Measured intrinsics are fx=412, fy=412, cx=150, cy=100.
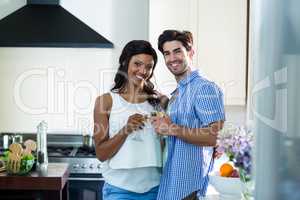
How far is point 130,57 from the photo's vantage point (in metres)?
1.61

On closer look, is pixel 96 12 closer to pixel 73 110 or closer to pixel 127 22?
pixel 127 22

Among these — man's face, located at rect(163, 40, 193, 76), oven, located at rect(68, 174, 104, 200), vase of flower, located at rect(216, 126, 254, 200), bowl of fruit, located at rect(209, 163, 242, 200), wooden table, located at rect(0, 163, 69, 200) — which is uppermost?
man's face, located at rect(163, 40, 193, 76)

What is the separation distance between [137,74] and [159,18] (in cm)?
124

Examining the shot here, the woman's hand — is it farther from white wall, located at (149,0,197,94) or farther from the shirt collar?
white wall, located at (149,0,197,94)

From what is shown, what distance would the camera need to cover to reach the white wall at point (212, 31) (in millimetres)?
2756

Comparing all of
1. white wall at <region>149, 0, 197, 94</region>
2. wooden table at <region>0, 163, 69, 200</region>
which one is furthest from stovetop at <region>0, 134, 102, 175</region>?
white wall at <region>149, 0, 197, 94</region>

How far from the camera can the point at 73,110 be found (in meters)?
3.27

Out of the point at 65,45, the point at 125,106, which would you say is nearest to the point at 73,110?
the point at 65,45

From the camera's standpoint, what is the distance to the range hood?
120 inches

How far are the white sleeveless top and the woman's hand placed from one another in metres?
0.03

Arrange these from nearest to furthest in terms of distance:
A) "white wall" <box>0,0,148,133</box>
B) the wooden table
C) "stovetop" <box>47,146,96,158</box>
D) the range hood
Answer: the wooden table → "stovetop" <box>47,146,96,158</box> → the range hood → "white wall" <box>0,0,148,133</box>

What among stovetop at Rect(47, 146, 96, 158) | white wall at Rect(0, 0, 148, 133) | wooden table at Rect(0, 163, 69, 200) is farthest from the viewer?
white wall at Rect(0, 0, 148, 133)

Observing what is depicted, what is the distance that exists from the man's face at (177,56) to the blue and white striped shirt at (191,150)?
3.0 inches

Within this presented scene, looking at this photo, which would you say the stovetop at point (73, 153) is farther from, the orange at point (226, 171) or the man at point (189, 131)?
the orange at point (226, 171)
